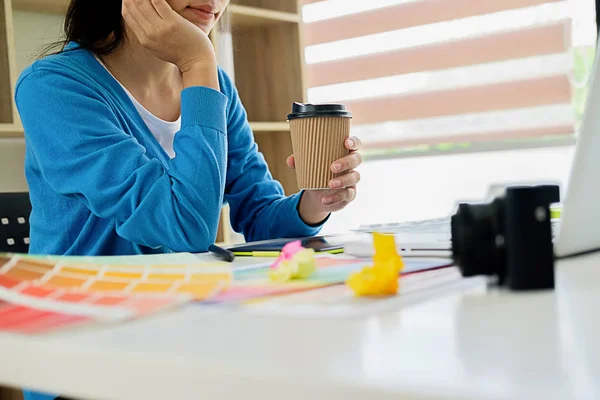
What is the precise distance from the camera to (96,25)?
4.70ft

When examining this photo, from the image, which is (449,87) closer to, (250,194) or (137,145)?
(250,194)

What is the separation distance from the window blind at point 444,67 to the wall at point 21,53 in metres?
1.27

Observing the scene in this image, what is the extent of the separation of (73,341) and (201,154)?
0.77 m

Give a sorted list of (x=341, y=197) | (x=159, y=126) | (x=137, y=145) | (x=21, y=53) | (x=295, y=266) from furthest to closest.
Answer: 1. (x=21, y=53)
2. (x=159, y=126)
3. (x=341, y=197)
4. (x=137, y=145)
5. (x=295, y=266)

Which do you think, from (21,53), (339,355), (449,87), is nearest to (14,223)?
(21,53)

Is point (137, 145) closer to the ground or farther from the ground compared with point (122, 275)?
farther from the ground

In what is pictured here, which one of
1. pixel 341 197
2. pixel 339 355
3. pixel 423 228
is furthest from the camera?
pixel 341 197

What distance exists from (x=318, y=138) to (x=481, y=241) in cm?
56

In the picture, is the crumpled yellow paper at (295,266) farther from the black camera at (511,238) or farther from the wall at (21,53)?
the wall at (21,53)

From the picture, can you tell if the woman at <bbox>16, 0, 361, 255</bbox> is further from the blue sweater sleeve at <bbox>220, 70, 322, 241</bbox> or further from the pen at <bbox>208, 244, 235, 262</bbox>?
the pen at <bbox>208, 244, 235, 262</bbox>

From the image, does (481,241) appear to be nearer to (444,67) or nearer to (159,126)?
(159,126)

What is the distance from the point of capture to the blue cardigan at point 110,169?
1109mm

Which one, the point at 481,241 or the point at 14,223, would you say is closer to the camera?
the point at 481,241

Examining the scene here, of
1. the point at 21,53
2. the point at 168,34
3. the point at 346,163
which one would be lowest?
the point at 346,163
